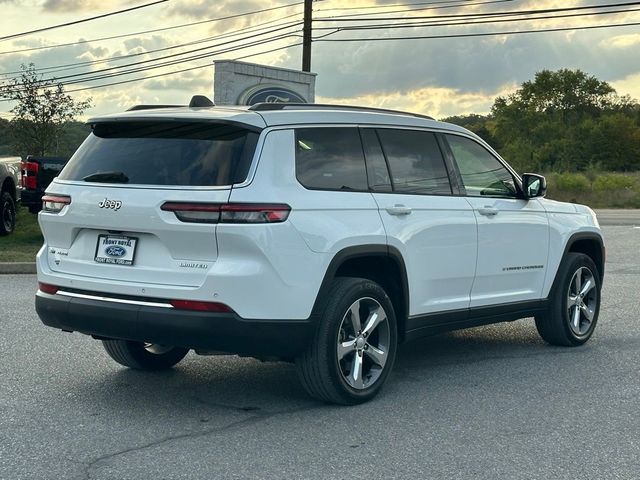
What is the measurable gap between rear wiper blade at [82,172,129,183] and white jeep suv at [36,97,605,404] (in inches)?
0.8

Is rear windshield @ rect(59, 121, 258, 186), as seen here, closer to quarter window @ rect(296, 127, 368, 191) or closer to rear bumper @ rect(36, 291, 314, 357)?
quarter window @ rect(296, 127, 368, 191)

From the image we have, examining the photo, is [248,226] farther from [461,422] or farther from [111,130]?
[461,422]

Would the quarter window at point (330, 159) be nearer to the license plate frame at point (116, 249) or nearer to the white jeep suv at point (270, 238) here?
the white jeep suv at point (270, 238)

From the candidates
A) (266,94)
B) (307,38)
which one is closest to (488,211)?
(266,94)

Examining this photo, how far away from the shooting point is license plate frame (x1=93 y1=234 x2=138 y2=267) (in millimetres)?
5727

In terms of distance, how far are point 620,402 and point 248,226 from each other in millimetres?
2748

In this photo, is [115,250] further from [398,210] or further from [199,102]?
[398,210]

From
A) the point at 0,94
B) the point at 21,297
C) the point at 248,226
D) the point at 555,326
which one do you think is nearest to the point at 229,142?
the point at 248,226

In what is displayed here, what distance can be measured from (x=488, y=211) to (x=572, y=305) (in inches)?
64.8

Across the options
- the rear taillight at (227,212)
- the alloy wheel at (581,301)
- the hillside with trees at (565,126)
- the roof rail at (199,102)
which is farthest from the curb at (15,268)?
the hillside with trees at (565,126)

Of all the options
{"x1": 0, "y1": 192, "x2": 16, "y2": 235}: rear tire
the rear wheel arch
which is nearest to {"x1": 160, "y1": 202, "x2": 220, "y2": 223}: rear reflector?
the rear wheel arch

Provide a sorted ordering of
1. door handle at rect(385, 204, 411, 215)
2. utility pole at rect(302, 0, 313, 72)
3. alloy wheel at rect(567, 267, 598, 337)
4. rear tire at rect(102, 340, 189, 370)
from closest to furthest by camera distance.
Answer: door handle at rect(385, 204, 411, 215) → rear tire at rect(102, 340, 189, 370) → alloy wheel at rect(567, 267, 598, 337) → utility pole at rect(302, 0, 313, 72)

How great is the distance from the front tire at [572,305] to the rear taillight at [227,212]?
341cm

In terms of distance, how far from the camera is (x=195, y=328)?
5.47 metres
